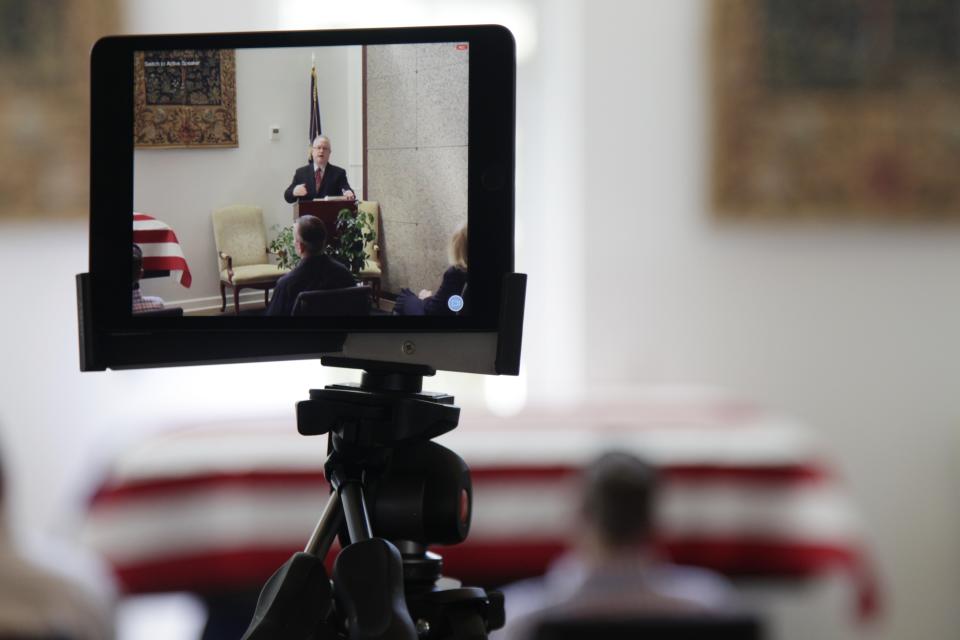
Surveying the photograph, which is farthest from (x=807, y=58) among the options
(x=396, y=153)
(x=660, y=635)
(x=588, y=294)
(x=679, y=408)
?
(x=396, y=153)

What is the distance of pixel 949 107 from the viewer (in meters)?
3.80

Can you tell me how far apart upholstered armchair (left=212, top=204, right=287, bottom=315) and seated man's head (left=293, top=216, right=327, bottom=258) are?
26 mm

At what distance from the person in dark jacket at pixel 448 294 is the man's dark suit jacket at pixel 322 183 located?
10 cm

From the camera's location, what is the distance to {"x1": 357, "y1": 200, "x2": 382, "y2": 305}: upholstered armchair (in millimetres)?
921

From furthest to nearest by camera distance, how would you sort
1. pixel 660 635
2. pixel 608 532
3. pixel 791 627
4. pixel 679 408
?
pixel 679 408
pixel 791 627
pixel 608 532
pixel 660 635

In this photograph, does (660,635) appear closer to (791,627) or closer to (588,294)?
(791,627)

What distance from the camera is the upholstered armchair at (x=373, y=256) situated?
36.3 inches

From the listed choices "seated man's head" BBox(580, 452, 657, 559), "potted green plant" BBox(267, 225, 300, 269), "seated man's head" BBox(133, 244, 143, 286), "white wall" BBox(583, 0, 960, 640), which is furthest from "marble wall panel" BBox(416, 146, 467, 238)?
"white wall" BBox(583, 0, 960, 640)

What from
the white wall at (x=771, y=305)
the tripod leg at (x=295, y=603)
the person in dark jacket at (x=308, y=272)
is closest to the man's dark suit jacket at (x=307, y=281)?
the person in dark jacket at (x=308, y=272)

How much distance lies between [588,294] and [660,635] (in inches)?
98.6

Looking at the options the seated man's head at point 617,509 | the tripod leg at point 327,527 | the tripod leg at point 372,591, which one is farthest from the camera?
the seated man's head at point 617,509

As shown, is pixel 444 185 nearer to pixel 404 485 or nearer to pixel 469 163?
pixel 469 163

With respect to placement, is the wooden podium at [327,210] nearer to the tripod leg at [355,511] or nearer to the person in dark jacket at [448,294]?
the person in dark jacket at [448,294]

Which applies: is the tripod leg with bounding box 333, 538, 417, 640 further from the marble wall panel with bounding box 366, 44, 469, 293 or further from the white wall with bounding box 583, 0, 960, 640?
the white wall with bounding box 583, 0, 960, 640
